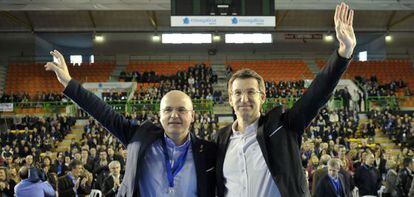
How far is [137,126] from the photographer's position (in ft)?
10.2

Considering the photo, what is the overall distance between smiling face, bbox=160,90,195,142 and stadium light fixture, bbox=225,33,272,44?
22.9 meters

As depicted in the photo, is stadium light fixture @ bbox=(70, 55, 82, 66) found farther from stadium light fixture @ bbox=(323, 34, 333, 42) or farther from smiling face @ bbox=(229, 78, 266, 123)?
smiling face @ bbox=(229, 78, 266, 123)

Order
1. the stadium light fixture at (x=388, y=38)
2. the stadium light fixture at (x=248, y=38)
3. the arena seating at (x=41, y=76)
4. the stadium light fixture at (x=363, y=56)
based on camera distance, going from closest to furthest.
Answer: the stadium light fixture at (x=248, y=38), the arena seating at (x=41, y=76), the stadium light fixture at (x=388, y=38), the stadium light fixture at (x=363, y=56)

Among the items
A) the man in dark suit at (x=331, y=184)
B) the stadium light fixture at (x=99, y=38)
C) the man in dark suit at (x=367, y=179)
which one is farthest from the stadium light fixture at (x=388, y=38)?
the man in dark suit at (x=331, y=184)

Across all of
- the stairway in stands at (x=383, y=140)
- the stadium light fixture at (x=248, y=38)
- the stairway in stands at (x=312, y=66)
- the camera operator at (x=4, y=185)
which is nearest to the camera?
the camera operator at (x=4, y=185)

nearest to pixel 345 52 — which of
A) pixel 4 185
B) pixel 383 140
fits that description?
pixel 4 185

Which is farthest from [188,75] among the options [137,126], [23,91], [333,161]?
[137,126]

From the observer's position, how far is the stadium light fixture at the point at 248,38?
83.9 feet

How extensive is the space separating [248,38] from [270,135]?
23.2 metres

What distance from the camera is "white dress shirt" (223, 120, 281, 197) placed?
105 inches

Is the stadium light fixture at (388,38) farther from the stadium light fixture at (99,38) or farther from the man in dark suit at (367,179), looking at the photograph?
the man in dark suit at (367,179)

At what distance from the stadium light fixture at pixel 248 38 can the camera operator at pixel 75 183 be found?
17958 millimetres

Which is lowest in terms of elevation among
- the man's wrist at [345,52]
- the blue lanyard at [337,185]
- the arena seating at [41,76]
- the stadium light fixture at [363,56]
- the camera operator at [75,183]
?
the camera operator at [75,183]

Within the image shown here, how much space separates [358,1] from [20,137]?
13.9 metres
